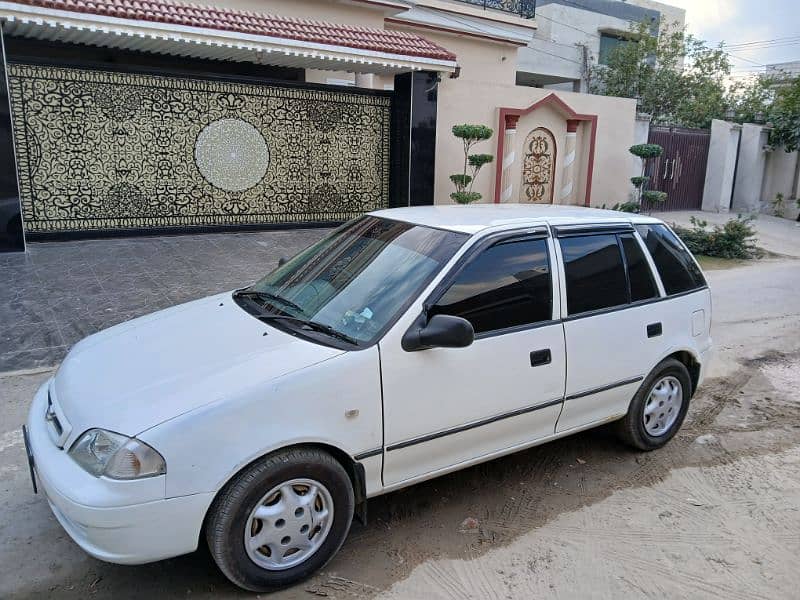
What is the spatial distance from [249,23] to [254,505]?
33.3ft

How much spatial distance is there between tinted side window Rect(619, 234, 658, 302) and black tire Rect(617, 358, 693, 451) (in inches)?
19.8

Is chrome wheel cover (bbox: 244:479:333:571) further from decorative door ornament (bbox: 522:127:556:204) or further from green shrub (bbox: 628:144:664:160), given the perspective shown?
green shrub (bbox: 628:144:664:160)

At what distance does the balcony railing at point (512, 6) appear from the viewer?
18797 millimetres

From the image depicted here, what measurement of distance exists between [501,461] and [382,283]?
5.33 ft

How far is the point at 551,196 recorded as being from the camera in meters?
17.3

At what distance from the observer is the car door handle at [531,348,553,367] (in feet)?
11.9

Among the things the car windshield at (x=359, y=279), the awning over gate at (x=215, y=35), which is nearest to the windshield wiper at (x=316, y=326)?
the car windshield at (x=359, y=279)

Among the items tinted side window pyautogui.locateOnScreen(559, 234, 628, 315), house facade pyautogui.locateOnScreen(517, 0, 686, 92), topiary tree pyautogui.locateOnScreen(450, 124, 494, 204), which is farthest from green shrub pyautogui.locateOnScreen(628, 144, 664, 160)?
house facade pyautogui.locateOnScreen(517, 0, 686, 92)

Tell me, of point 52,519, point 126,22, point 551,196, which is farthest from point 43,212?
point 551,196

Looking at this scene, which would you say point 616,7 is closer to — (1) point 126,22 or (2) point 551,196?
(2) point 551,196

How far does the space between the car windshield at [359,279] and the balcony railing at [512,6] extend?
664 inches

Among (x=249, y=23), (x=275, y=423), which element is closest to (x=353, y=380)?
(x=275, y=423)

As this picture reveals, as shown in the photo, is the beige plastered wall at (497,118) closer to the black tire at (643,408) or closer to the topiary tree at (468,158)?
the topiary tree at (468,158)

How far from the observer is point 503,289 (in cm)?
361
